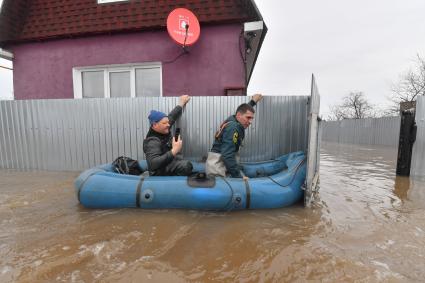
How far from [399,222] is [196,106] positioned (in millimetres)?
3822

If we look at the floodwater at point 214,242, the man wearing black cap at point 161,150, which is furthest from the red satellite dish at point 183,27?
the floodwater at point 214,242

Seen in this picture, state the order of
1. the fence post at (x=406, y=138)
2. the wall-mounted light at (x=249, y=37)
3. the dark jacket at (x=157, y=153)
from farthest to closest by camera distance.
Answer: the wall-mounted light at (x=249, y=37), the fence post at (x=406, y=138), the dark jacket at (x=157, y=153)

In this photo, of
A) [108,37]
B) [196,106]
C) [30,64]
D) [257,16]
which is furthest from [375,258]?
[30,64]

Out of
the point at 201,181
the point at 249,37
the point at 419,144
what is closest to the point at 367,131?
the point at 419,144

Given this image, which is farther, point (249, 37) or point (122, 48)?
point (122, 48)

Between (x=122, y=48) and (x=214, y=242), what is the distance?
592 centimetres

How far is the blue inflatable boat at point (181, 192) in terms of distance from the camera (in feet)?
9.92

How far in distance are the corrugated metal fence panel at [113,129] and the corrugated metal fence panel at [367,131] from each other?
1154cm

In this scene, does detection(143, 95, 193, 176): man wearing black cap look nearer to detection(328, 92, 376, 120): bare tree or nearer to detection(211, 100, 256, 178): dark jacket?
detection(211, 100, 256, 178): dark jacket

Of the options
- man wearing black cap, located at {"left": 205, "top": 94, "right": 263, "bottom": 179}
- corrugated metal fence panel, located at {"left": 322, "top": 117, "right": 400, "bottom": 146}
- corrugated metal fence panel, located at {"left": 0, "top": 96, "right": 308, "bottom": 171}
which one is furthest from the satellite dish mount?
corrugated metal fence panel, located at {"left": 322, "top": 117, "right": 400, "bottom": 146}

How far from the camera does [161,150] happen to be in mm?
3383

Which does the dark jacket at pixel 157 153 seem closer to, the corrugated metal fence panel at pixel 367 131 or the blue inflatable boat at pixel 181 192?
the blue inflatable boat at pixel 181 192

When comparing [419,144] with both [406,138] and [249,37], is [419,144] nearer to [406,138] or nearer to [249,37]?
[406,138]

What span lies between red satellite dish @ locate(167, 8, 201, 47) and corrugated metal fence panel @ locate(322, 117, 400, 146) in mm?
12720
